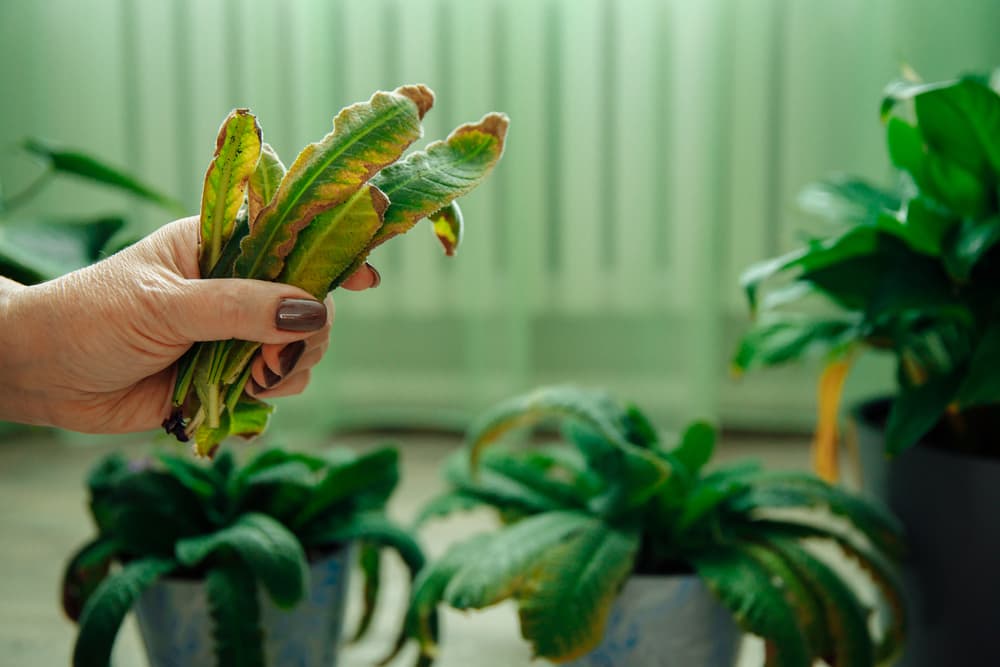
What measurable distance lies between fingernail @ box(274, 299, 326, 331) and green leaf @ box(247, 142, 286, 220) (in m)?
0.05

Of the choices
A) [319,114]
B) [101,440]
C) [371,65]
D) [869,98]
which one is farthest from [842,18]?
[101,440]

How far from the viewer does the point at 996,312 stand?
0.92 metres

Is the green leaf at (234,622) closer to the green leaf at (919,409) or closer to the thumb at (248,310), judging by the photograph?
the thumb at (248,310)

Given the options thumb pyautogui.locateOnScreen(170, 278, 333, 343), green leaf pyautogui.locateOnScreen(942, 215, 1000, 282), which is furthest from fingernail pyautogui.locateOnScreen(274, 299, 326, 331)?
green leaf pyautogui.locateOnScreen(942, 215, 1000, 282)

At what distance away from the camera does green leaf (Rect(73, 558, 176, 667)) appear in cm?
81

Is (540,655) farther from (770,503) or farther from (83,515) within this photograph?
(83,515)

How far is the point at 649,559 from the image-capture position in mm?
944

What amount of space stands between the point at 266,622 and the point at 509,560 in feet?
0.81

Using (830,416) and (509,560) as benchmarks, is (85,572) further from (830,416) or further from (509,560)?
(830,416)

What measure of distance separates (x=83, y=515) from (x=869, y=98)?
1.67 metres

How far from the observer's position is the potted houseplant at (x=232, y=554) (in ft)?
2.71

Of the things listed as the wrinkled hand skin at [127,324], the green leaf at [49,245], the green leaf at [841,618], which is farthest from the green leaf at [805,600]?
the green leaf at [49,245]

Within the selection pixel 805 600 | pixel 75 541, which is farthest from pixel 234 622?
pixel 75 541

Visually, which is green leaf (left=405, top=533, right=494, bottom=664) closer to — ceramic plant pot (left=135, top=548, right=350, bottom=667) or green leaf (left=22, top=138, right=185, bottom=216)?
ceramic plant pot (left=135, top=548, right=350, bottom=667)
